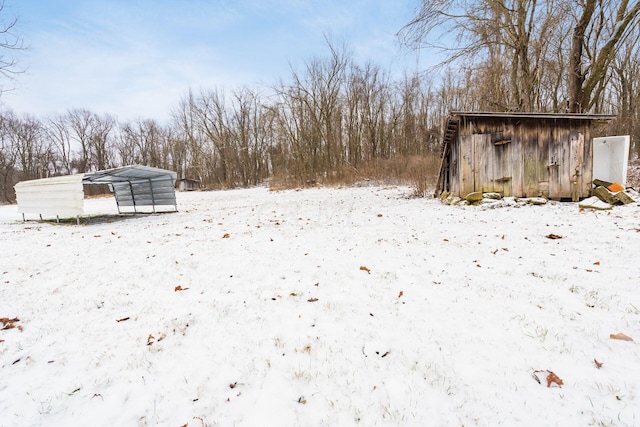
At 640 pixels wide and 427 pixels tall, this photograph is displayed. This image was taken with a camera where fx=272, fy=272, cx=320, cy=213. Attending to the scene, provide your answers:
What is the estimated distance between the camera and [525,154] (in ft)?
30.2

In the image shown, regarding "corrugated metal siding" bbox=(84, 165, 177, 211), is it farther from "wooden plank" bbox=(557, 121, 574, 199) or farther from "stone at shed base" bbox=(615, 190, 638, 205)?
"stone at shed base" bbox=(615, 190, 638, 205)

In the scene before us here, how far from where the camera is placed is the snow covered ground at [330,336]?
5.57ft

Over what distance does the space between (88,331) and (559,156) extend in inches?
490

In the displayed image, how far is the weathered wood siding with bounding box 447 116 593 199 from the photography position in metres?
8.99

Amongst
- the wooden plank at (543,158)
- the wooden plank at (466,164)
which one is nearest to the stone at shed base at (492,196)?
the wooden plank at (466,164)

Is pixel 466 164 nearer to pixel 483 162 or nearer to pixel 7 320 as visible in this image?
pixel 483 162

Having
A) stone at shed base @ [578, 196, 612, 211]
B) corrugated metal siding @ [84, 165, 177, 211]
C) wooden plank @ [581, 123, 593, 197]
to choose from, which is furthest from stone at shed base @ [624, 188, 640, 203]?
corrugated metal siding @ [84, 165, 177, 211]

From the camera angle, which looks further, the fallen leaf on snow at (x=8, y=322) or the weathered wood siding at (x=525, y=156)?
the weathered wood siding at (x=525, y=156)

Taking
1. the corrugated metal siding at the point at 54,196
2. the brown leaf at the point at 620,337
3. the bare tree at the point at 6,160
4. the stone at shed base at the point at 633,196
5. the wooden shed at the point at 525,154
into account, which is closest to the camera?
the brown leaf at the point at 620,337

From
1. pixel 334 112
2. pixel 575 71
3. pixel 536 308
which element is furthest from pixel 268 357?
pixel 334 112

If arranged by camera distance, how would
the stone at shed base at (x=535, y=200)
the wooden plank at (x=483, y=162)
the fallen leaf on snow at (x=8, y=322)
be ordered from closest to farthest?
the fallen leaf on snow at (x=8, y=322) < the stone at shed base at (x=535, y=200) < the wooden plank at (x=483, y=162)

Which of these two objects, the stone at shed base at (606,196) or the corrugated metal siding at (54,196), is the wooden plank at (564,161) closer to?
the stone at shed base at (606,196)

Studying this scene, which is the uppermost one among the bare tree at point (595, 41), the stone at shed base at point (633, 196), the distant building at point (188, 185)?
the bare tree at point (595, 41)

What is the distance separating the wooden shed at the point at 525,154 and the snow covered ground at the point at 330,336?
479cm
